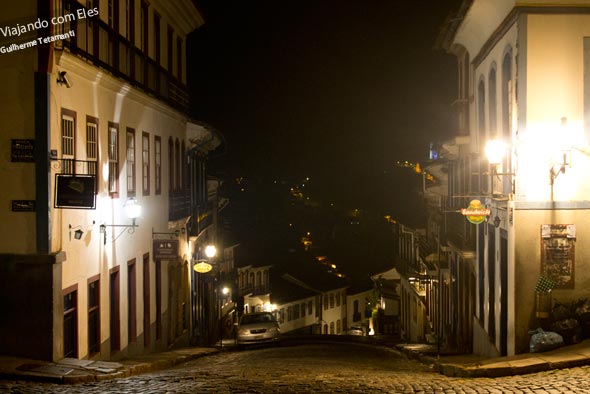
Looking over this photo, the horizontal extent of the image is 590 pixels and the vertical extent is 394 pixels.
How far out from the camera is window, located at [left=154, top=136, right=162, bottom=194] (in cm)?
2281

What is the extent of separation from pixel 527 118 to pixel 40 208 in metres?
8.70

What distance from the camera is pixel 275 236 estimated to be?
73.0 m

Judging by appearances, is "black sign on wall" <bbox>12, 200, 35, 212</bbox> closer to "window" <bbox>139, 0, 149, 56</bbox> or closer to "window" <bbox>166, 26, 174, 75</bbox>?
"window" <bbox>139, 0, 149, 56</bbox>

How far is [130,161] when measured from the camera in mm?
19531

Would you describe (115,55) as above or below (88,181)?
above

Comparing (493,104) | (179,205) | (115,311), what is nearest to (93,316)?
(115,311)

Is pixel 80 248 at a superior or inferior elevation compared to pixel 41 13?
inferior

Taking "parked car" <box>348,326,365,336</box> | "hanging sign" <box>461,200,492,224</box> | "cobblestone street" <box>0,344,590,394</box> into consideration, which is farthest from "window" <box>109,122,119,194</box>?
"parked car" <box>348,326,365,336</box>

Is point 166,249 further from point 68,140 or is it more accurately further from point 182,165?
point 68,140

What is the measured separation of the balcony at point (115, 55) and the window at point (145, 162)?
3.96ft

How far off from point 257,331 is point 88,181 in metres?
18.2

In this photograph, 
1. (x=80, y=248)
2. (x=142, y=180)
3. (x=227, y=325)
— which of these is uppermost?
(x=142, y=180)

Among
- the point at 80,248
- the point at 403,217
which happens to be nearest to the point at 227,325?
the point at 403,217

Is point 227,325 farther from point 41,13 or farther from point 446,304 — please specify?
point 41,13
